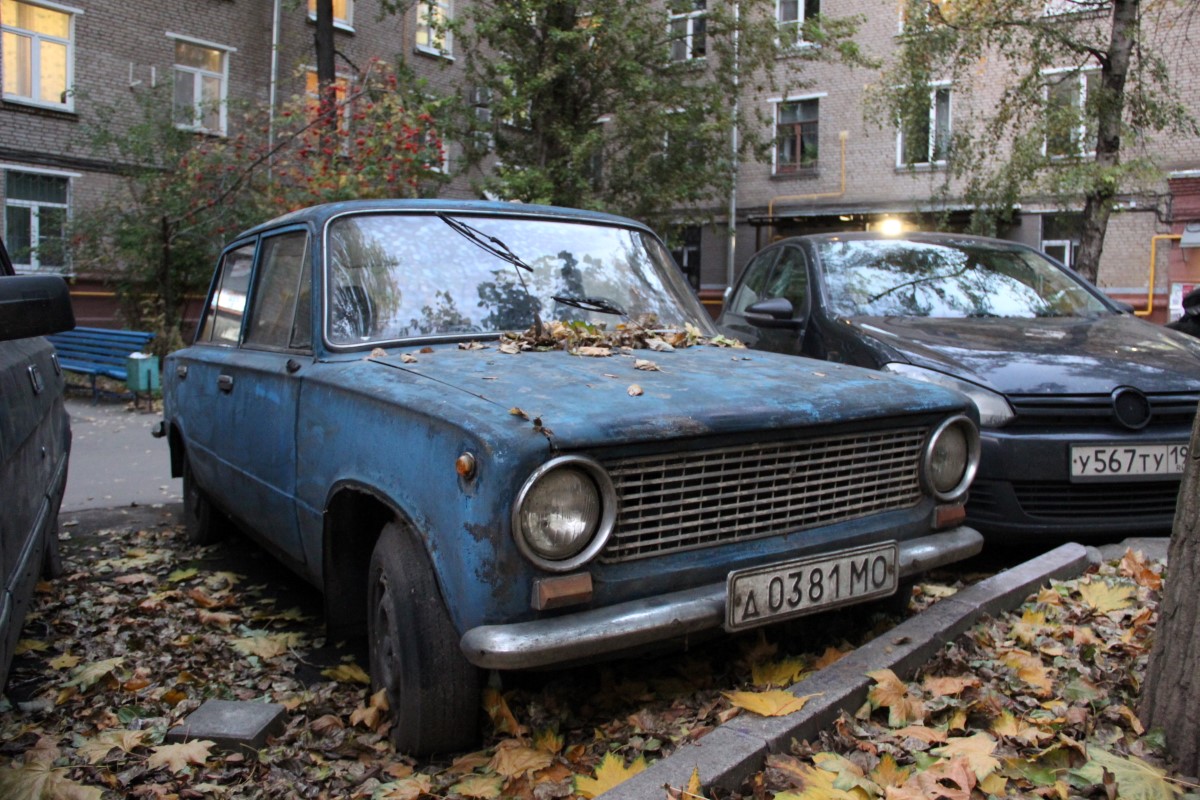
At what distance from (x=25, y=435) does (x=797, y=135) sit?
25.5m

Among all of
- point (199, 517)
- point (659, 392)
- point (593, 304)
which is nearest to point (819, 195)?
point (199, 517)

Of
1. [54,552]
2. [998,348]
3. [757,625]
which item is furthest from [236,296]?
[998,348]

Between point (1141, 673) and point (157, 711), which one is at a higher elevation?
point (1141, 673)

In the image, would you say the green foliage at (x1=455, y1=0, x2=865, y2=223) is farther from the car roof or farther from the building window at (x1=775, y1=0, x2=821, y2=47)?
the car roof

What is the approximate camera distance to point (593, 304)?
151 inches

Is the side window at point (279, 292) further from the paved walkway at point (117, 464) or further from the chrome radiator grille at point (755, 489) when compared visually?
the paved walkway at point (117, 464)

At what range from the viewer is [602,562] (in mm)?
2504

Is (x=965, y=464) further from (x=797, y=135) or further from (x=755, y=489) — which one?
(x=797, y=135)

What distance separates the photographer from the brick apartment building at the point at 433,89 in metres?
19.5

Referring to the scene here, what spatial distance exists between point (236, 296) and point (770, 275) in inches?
136

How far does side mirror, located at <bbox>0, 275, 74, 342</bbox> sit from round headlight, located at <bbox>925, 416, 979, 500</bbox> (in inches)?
99.6

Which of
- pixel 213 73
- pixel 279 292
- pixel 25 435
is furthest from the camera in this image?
pixel 213 73

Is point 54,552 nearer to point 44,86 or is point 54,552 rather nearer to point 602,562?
point 602,562

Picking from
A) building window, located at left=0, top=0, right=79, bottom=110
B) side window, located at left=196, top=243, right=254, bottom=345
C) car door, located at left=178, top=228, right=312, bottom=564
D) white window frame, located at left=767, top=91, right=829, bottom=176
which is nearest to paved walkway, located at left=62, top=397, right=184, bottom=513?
side window, located at left=196, top=243, right=254, bottom=345
